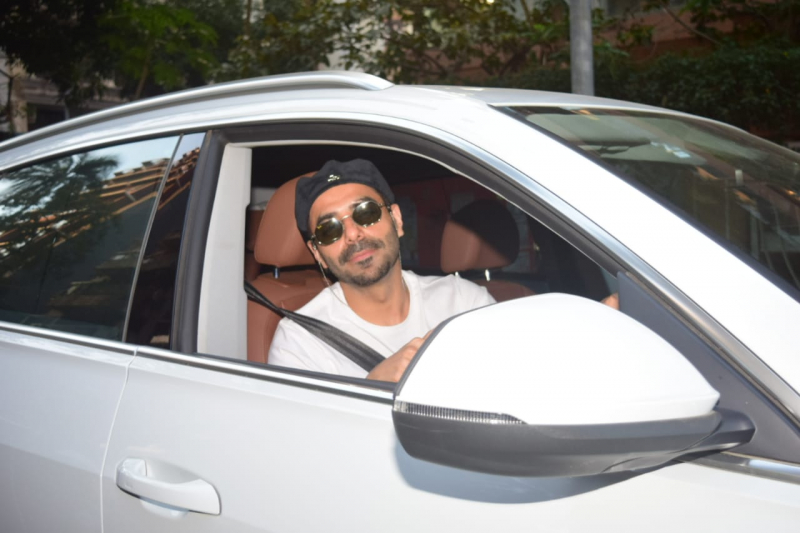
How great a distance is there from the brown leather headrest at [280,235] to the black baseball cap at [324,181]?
0.08 ft

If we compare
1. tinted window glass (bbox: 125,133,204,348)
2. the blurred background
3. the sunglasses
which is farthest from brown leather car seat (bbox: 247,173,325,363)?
the blurred background

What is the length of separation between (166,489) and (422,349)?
777 millimetres

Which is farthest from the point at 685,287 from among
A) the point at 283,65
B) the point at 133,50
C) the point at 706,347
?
the point at 133,50

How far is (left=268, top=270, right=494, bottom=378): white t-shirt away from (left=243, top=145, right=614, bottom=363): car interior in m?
0.12

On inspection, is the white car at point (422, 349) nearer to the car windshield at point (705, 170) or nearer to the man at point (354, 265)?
the car windshield at point (705, 170)

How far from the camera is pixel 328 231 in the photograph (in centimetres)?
253

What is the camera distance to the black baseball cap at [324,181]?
104 inches

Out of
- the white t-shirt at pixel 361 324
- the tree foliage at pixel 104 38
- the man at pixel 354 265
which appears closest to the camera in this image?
the white t-shirt at pixel 361 324

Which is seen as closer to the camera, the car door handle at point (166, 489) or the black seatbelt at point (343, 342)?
the car door handle at point (166, 489)

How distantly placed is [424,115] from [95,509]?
107 centimetres

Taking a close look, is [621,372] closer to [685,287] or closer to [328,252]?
[685,287]

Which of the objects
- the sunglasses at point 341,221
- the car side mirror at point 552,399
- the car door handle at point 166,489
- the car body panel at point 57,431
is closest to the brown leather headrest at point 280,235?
the sunglasses at point 341,221

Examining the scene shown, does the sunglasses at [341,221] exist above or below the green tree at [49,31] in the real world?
below

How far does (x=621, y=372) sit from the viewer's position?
3.58 ft
